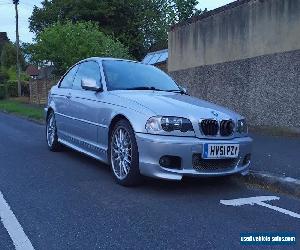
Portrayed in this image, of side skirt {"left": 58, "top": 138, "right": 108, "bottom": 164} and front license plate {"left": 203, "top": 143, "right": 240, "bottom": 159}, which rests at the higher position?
front license plate {"left": 203, "top": 143, "right": 240, "bottom": 159}

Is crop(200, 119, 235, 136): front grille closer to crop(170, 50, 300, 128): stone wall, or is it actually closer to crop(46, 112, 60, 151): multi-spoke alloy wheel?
crop(46, 112, 60, 151): multi-spoke alloy wheel

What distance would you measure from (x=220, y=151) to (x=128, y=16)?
35539mm

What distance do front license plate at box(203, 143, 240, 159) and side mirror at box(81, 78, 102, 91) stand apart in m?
1.92

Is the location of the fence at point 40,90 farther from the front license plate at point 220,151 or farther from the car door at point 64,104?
the front license plate at point 220,151

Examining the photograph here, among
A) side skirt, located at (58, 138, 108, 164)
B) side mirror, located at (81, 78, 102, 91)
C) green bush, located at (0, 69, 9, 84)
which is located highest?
green bush, located at (0, 69, 9, 84)

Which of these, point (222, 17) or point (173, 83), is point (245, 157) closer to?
point (173, 83)

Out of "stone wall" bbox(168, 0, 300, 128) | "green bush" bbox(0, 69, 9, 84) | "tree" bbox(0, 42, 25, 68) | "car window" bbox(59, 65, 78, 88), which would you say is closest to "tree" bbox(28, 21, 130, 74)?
"stone wall" bbox(168, 0, 300, 128)

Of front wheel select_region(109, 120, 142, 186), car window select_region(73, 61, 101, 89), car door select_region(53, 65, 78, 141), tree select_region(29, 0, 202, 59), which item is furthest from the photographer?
tree select_region(29, 0, 202, 59)

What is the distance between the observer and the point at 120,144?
567 cm

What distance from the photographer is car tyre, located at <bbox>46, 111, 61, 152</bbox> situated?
8.10m

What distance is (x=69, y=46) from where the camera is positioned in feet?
69.9

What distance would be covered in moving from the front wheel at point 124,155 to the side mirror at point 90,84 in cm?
78

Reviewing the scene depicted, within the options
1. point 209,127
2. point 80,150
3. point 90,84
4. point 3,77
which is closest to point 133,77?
point 90,84

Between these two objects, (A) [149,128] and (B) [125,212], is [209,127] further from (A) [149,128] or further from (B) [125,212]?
(B) [125,212]
